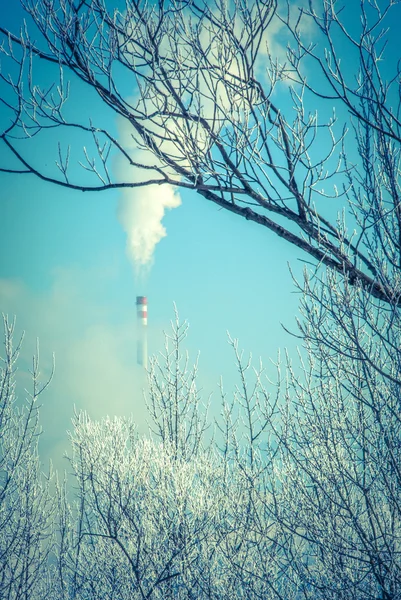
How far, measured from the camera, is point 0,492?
301 inches

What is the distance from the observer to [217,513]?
23.2 feet

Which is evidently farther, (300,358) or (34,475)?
(34,475)

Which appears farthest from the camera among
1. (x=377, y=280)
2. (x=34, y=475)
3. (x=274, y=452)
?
(x=34, y=475)

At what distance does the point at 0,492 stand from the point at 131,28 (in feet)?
25.1

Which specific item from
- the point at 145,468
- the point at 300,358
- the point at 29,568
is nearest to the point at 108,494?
the point at 145,468

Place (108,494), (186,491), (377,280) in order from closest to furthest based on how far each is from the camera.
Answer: (377,280)
(186,491)
(108,494)

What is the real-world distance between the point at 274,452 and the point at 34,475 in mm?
6046

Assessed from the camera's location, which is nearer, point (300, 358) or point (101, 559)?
point (300, 358)

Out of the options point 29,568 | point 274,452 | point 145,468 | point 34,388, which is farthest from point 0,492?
point 274,452

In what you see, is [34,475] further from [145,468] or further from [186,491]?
[186,491]

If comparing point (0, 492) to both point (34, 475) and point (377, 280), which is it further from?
point (377, 280)

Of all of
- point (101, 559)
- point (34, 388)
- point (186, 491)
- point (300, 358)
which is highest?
point (34, 388)

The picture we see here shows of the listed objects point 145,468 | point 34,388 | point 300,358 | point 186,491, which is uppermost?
point 34,388

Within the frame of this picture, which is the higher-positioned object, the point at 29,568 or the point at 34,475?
the point at 34,475
